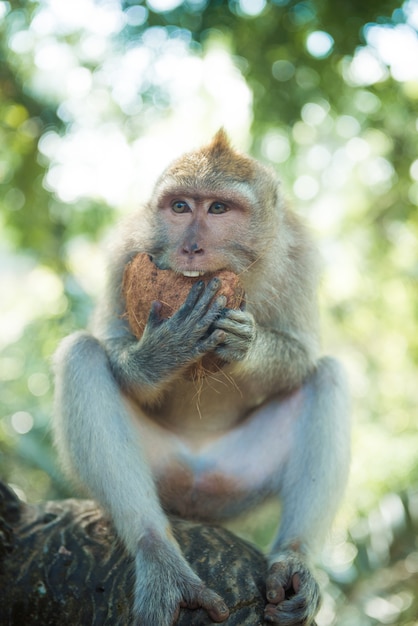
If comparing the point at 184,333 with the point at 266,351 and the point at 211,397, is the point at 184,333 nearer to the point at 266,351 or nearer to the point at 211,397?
the point at 266,351

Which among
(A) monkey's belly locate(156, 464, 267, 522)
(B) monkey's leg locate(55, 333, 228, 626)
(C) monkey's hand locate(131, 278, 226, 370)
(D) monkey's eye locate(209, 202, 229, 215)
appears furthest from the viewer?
(A) monkey's belly locate(156, 464, 267, 522)

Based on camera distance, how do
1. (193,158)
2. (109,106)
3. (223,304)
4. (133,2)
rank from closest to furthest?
(223,304), (193,158), (133,2), (109,106)

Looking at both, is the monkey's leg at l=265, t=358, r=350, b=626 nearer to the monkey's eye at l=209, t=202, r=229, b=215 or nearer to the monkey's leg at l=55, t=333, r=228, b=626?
the monkey's leg at l=55, t=333, r=228, b=626

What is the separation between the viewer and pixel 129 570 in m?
3.57

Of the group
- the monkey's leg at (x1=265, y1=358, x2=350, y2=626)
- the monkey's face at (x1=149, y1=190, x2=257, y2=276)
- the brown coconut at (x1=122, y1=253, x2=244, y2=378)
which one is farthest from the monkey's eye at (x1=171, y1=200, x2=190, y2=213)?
the monkey's leg at (x1=265, y1=358, x2=350, y2=626)

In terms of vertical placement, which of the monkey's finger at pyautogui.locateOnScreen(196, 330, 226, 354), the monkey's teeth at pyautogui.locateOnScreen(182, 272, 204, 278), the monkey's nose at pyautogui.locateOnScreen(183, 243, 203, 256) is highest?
the monkey's nose at pyautogui.locateOnScreen(183, 243, 203, 256)

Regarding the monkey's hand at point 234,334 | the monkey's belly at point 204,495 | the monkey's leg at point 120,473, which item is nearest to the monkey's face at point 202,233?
the monkey's hand at point 234,334

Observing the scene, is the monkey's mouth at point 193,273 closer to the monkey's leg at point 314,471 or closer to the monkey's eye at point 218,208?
the monkey's eye at point 218,208

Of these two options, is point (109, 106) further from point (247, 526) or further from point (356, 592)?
point (356, 592)

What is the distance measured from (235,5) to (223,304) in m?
3.42

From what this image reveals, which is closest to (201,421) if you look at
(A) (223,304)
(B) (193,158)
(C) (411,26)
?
(A) (223,304)

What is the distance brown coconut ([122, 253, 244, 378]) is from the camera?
3.53 meters

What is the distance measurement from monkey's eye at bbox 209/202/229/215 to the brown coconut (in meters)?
0.39

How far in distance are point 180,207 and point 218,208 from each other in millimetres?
219
